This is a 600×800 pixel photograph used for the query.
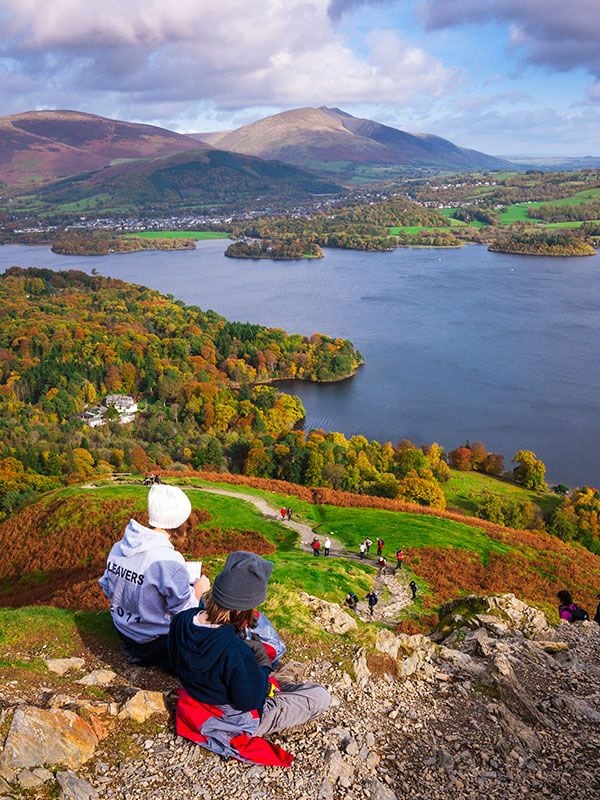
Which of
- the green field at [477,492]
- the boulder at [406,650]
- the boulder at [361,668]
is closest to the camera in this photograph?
the boulder at [361,668]

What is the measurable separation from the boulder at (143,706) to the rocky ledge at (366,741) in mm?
14

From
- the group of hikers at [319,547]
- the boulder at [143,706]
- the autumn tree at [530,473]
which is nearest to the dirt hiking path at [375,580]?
the group of hikers at [319,547]

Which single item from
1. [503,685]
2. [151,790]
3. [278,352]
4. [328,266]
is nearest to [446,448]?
[278,352]

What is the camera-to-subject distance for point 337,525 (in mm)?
31484

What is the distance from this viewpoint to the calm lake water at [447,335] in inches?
2982

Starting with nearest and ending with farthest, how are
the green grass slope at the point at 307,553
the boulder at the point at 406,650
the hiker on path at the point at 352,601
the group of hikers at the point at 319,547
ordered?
the boulder at the point at 406,650, the hiker on path at the point at 352,601, the green grass slope at the point at 307,553, the group of hikers at the point at 319,547

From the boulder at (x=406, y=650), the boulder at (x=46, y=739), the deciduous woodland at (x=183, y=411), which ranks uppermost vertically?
the boulder at (x=46, y=739)

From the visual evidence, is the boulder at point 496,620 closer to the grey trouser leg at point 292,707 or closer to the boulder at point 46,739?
the grey trouser leg at point 292,707

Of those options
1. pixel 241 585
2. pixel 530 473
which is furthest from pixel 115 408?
pixel 241 585

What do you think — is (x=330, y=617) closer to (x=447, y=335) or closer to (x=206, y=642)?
(x=206, y=642)

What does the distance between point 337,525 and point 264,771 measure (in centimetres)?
2434

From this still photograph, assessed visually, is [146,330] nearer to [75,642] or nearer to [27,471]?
[27,471]

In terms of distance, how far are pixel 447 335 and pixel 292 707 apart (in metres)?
111

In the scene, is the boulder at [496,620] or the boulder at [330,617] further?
the boulder at [496,620]
